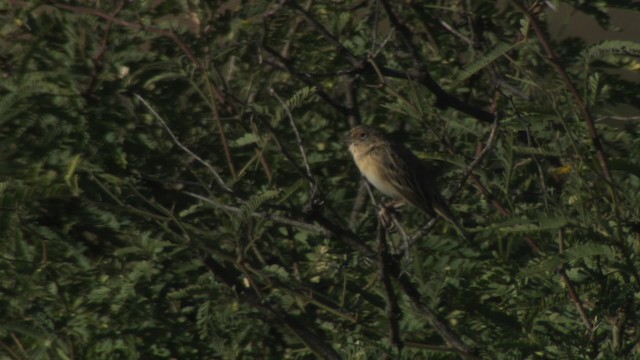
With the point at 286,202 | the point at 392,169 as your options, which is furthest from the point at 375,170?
→ the point at 286,202

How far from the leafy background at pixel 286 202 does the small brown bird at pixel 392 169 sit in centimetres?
13

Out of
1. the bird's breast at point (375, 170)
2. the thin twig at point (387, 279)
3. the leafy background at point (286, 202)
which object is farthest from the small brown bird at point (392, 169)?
the thin twig at point (387, 279)

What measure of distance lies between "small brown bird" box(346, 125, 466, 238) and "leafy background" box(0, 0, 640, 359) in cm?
13

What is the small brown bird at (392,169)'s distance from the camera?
17.0 feet

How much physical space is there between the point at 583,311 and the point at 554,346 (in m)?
0.19

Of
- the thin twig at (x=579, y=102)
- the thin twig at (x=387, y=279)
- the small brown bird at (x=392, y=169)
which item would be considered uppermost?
the thin twig at (x=579, y=102)

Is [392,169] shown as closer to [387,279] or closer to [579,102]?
[387,279]

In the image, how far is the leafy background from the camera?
3342 millimetres

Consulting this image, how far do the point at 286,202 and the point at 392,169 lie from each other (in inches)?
71.1

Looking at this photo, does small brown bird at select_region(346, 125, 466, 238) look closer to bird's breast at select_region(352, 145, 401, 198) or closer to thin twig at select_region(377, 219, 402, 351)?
bird's breast at select_region(352, 145, 401, 198)

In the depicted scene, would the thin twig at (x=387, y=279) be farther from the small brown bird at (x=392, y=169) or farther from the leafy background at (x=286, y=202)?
the small brown bird at (x=392, y=169)

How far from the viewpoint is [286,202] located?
14.2 feet

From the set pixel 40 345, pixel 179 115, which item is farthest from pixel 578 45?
pixel 40 345

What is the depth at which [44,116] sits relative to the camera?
4.26 meters
